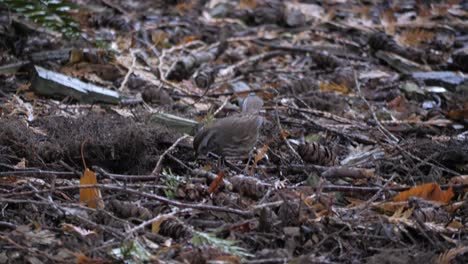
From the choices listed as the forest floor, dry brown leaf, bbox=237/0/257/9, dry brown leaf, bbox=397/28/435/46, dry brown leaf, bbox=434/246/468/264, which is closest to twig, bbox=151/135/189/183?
the forest floor

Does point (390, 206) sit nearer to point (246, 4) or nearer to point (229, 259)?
point (229, 259)

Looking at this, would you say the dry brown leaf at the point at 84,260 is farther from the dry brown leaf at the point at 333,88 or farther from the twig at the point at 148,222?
the dry brown leaf at the point at 333,88

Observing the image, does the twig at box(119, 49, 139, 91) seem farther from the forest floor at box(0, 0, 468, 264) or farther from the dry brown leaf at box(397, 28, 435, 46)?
the dry brown leaf at box(397, 28, 435, 46)

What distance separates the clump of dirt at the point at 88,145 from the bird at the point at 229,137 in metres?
0.23

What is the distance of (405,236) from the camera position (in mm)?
2891

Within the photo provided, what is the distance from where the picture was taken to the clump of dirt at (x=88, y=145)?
135 inches

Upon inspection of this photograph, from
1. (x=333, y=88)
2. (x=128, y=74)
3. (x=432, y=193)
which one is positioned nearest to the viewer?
(x=432, y=193)

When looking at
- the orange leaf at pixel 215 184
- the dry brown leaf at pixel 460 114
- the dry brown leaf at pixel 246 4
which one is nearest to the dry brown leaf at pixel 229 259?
the orange leaf at pixel 215 184

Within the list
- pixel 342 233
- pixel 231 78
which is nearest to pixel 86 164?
pixel 342 233

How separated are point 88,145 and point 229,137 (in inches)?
25.4

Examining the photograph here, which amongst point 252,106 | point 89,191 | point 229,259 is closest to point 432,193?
point 229,259

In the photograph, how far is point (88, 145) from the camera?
3469mm

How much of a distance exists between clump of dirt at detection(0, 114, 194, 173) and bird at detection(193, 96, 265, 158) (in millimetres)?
233

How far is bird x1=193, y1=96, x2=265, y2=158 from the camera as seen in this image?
3506mm
